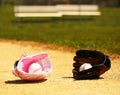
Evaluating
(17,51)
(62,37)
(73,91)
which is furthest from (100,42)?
(73,91)

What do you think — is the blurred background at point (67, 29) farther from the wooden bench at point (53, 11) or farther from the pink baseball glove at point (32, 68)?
the pink baseball glove at point (32, 68)

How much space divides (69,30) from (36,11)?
4216mm

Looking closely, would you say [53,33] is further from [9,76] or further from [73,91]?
[73,91]

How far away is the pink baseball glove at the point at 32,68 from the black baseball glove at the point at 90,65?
0.58 metres

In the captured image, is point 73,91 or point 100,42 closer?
point 73,91

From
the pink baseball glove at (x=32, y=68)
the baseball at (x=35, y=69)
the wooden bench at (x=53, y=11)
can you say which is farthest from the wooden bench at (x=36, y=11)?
the baseball at (x=35, y=69)

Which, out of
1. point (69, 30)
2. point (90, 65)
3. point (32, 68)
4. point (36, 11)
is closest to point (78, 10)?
point (36, 11)

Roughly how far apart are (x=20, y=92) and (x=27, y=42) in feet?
25.6

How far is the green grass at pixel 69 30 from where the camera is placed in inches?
578

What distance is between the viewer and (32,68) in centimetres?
836

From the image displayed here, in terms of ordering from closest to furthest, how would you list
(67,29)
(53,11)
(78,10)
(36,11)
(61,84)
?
(61,84) < (67,29) < (36,11) < (53,11) < (78,10)

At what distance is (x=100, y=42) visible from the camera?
1488 centimetres

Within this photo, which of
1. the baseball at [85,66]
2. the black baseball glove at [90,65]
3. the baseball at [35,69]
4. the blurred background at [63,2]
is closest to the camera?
the baseball at [35,69]

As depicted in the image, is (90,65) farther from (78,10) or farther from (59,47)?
(78,10)
